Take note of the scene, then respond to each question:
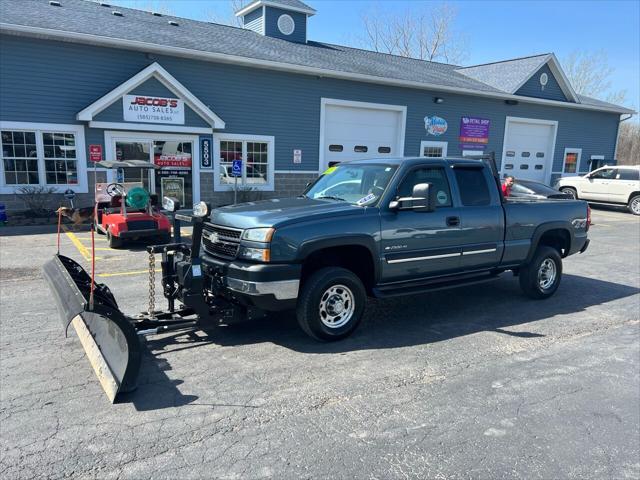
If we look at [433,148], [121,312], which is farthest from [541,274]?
[433,148]

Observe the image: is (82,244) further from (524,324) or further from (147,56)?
(524,324)

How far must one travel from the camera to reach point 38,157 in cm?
1302

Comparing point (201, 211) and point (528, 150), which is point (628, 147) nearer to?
point (528, 150)

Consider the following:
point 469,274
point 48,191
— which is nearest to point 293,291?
point 469,274

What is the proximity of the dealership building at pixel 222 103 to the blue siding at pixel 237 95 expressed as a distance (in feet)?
0.12

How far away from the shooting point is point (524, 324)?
19.0 feet

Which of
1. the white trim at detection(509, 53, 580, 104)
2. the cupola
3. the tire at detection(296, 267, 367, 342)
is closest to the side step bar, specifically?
the tire at detection(296, 267, 367, 342)

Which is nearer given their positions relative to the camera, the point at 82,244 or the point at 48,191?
the point at 82,244

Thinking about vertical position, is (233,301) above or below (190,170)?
below

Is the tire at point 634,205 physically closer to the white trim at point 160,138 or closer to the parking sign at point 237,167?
the parking sign at point 237,167

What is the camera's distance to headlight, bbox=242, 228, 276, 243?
451 centimetres

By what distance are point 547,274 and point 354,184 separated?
3.32 meters

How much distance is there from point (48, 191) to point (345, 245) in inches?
449

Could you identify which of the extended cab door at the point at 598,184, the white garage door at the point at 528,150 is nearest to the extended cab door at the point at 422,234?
the extended cab door at the point at 598,184
